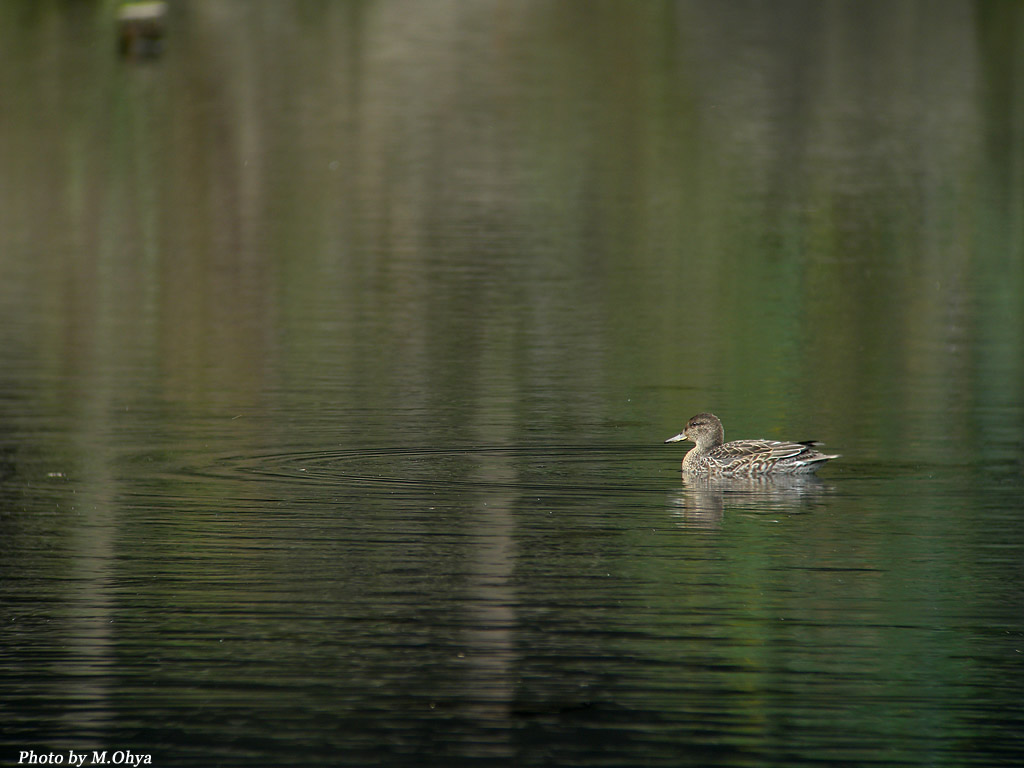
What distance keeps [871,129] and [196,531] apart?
29.6 meters

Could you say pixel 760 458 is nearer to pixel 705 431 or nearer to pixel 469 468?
pixel 705 431

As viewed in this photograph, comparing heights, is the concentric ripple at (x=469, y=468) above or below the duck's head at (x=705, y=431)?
below

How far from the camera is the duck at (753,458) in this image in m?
12.7

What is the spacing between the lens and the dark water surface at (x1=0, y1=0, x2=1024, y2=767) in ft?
26.7

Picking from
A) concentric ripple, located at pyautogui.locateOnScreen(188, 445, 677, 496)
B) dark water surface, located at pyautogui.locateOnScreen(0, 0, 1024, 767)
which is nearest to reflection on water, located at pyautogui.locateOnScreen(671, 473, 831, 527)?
dark water surface, located at pyautogui.locateOnScreen(0, 0, 1024, 767)

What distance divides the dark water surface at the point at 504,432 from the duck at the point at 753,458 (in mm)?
167

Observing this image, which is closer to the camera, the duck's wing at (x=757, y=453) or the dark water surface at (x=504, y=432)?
the dark water surface at (x=504, y=432)

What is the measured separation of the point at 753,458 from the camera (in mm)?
12852

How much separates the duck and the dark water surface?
167mm

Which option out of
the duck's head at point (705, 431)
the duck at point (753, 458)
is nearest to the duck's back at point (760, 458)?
the duck at point (753, 458)

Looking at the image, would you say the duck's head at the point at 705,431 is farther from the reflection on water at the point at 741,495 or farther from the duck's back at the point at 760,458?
the reflection on water at the point at 741,495

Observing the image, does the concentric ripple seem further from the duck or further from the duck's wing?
the duck's wing

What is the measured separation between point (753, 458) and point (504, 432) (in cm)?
220

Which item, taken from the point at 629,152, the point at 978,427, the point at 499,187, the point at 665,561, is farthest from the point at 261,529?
the point at 629,152
